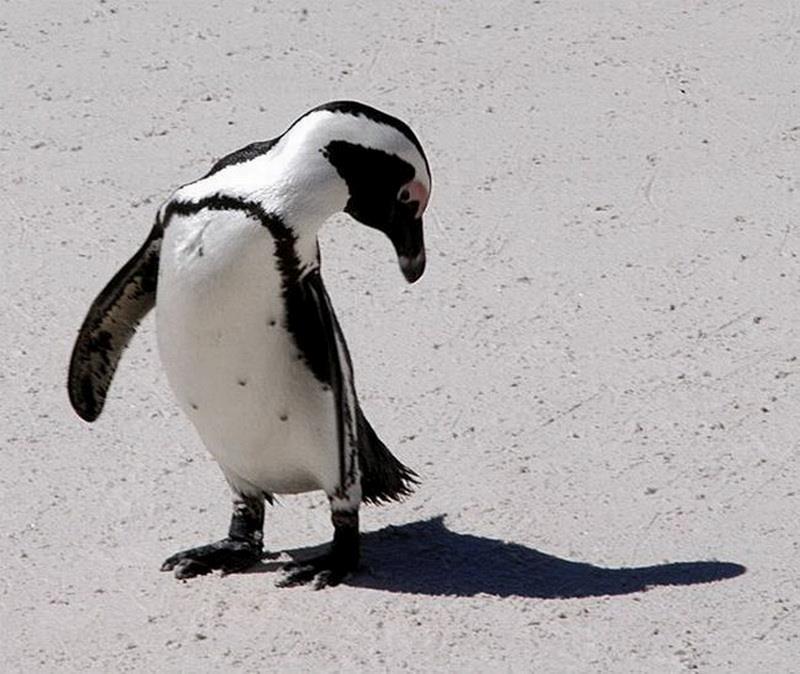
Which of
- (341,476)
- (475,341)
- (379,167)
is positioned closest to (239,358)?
(341,476)

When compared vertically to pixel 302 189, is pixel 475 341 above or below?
below

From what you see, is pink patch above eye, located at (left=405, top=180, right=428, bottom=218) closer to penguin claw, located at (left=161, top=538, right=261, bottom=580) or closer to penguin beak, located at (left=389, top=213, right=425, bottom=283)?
penguin beak, located at (left=389, top=213, right=425, bottom=283)

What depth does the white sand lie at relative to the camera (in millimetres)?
3947

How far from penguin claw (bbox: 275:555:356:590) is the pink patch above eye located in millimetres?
655

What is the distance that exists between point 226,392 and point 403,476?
528mm

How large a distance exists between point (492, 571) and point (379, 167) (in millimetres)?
798

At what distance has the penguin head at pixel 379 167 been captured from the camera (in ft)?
12.3

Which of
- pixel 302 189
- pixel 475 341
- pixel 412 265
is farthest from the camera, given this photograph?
pixel 475 341

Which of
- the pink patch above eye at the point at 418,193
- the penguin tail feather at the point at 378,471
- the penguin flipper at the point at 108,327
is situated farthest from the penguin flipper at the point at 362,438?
the penguin flipper at the point at 108,327

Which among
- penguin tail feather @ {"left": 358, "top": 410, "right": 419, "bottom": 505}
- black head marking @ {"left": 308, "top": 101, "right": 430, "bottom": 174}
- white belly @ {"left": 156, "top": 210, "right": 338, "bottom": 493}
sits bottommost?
penguin tail feather @ {"left": 358, "top": 410, "right": 419, "bottom": 505}

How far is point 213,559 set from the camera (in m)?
4.14

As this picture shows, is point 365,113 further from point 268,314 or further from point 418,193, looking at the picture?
point 268,314

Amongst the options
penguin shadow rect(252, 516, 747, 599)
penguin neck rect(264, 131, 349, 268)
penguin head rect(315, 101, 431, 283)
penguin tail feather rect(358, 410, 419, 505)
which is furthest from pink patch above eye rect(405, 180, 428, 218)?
penguin shadow rect(252, 516, 747, 599)

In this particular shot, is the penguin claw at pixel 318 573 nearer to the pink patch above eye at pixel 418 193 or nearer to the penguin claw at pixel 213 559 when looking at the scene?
the penguin claw at pixel 213 559
